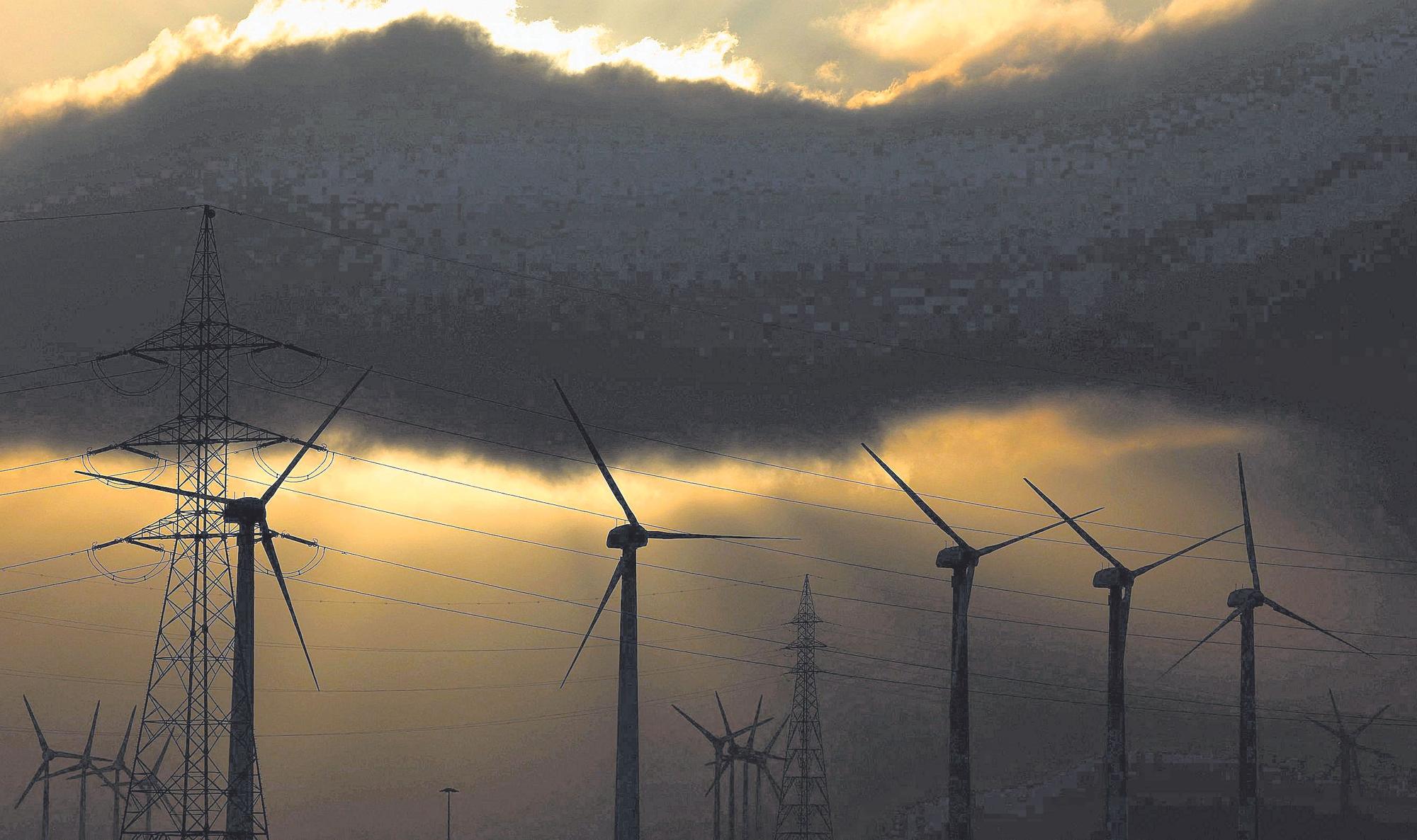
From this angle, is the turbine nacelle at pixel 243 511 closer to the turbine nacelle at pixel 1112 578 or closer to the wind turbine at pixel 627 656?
the wind turbine at pixel 627 656

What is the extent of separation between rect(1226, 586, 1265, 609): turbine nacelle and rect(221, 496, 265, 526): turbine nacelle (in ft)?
309

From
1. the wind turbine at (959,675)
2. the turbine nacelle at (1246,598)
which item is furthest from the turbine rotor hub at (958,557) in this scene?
the turbine nacelle at (1246,598)

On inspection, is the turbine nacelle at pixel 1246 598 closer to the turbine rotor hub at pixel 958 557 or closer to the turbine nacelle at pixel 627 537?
the turbine rotor hub at pixel 958 557

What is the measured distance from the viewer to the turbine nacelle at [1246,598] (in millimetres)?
158000

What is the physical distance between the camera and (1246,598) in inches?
6230

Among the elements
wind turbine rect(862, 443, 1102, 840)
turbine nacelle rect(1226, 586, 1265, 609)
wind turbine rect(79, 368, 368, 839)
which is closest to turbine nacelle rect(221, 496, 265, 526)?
wind turbine rect(79, 368, 368, 839)

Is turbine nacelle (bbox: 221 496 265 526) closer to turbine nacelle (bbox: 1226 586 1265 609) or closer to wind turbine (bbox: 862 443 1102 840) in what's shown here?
wind turbine (bbox: 862 443 1102 840)

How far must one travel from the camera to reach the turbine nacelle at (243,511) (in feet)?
334

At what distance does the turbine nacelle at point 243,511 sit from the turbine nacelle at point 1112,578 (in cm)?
7050

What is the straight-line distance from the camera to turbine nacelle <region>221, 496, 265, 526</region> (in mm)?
101938

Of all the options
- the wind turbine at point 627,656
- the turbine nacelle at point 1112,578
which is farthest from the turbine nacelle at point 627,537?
the turbine nacelle at point 1112,578

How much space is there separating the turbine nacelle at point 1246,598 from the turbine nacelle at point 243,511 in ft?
309

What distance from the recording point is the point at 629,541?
346 feet

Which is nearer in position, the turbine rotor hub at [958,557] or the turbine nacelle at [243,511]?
the turbine nacelle at [243,511]
